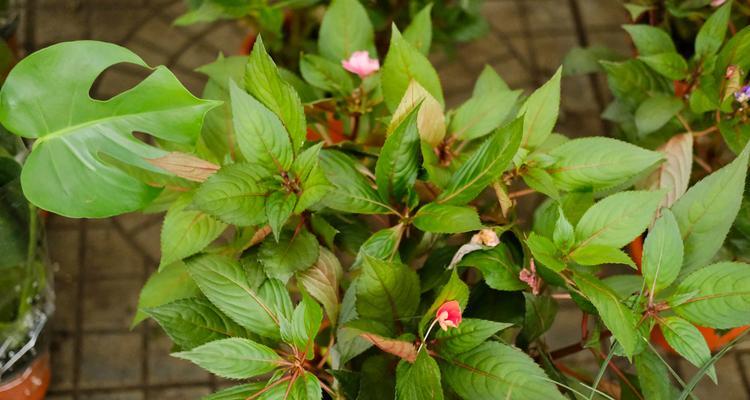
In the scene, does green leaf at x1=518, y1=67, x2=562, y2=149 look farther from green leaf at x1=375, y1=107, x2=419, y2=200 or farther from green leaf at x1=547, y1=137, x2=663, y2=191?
green leaf at x1=375, y1=107, x2=419, y2=200

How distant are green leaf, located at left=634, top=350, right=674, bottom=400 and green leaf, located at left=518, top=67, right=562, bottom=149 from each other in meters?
0.35

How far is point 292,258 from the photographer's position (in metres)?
1.26

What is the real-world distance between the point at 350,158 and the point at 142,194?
11.8 inches

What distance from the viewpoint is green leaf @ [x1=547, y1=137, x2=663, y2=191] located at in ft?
4.17

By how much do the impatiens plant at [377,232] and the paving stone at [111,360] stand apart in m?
0.84

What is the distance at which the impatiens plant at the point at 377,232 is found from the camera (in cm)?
116

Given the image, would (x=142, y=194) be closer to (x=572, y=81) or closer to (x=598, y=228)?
(x=598, y=228)

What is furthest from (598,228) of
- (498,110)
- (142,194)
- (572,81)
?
(572,81)

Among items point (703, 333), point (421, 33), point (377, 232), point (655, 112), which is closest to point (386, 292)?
point (377, 232)

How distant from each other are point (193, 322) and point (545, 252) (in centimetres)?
49

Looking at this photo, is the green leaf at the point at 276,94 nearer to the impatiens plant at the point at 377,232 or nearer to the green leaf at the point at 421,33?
the impatiens plant at the point at 377,232

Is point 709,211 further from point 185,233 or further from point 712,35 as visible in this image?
point 185,233

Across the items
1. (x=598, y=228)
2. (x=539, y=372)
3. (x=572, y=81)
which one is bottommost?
(x=572, y=81)

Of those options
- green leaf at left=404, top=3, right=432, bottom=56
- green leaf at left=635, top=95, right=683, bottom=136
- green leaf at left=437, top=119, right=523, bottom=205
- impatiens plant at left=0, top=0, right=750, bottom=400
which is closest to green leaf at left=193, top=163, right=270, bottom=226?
impatiens plant at left=0, top=0, right=750, bottom=400
